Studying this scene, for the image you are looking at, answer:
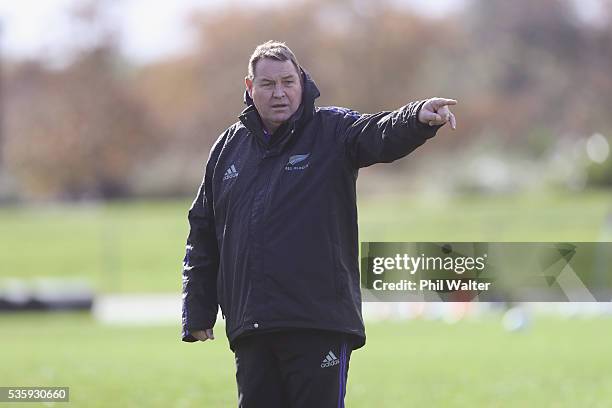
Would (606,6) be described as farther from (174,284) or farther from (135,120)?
(174,284)

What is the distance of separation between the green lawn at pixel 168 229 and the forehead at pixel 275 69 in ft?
71.8

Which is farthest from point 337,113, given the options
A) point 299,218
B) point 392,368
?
point 392,368

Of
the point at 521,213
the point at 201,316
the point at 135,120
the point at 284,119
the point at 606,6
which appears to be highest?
the point at 606,6

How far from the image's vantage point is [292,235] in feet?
17.9

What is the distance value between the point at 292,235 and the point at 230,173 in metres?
0.50

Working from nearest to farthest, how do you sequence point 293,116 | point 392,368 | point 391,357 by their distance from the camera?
point 293,116
point 392,368
point 391,357

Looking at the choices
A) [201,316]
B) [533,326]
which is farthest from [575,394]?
[533,326]

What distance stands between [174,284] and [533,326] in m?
16.0

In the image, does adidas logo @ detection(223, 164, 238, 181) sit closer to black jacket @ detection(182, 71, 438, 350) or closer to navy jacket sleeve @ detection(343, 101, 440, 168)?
black jacket @ detection(182, 71, 438, 350)

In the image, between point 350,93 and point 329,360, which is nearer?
point 329,360

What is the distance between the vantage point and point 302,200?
5477mm

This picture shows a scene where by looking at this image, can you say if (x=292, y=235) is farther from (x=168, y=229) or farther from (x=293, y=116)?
(x=168, y=229)

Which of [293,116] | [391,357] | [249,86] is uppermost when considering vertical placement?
[391,357]

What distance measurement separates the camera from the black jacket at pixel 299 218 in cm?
543
